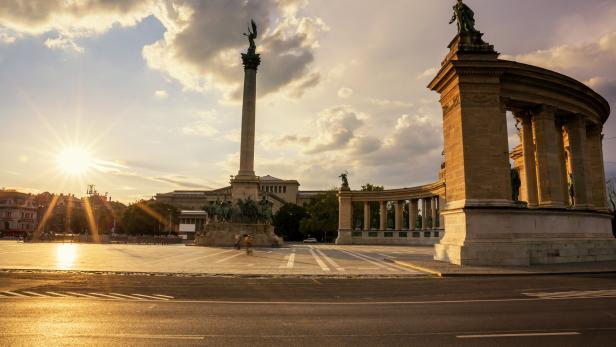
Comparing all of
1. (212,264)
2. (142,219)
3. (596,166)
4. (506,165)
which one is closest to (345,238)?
(596,166)

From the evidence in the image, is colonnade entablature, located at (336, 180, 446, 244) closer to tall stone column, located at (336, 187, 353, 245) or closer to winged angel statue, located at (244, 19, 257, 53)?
tall stone column, located at (336, 187, 353, 245)

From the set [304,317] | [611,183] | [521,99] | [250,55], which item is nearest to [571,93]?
[521,99]

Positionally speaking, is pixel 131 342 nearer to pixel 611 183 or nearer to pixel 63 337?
pixel 63 337

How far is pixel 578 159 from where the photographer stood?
29.9 metres

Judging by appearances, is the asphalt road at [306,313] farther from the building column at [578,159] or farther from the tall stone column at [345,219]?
the tall stone column at [345,219]

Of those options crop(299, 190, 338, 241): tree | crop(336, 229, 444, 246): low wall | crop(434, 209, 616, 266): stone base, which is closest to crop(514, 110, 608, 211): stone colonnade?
crop(434, 209, 616, 266): stone base

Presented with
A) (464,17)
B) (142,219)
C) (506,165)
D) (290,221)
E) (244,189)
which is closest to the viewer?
(506,165)

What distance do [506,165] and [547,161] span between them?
16.6ft

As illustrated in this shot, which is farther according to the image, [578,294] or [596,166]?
[596,166]

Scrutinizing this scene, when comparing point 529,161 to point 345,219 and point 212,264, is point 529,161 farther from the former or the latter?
point 345,219

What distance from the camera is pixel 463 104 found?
25297mm

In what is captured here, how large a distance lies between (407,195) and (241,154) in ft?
112

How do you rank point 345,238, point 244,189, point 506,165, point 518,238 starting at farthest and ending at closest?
point 345,238 < point 244,189 < point 506,165 < point 518,238

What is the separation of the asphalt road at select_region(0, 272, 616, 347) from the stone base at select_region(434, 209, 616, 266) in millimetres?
6718
